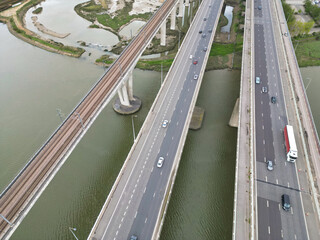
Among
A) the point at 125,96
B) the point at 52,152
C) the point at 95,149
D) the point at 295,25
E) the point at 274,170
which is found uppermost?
the point at 295,25

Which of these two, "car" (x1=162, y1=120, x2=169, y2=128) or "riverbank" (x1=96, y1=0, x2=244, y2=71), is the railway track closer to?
"car" (x1=162, y1=120, x2=169, y2=128)

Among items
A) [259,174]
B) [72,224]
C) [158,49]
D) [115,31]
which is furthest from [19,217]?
[115,31]

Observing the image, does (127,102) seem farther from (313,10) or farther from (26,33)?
(313,10)

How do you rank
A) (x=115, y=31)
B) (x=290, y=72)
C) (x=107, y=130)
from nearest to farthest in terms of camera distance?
(x=107, y=130) → (x=290, y=72) → (x=115, y=31)

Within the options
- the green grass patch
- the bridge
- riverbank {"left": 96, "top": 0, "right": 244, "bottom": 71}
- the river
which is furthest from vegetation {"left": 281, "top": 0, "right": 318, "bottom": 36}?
the bridge

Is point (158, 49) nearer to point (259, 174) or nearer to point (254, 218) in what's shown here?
point (259, 174)

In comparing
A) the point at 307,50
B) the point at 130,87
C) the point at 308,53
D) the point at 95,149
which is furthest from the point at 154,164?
the point at 307,50

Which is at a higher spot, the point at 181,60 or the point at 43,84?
the point at 181,60
